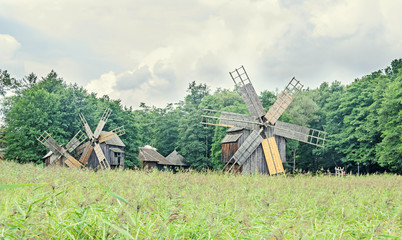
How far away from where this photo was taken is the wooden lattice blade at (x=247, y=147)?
21.7m

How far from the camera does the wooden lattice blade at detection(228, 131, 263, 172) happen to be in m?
21.7

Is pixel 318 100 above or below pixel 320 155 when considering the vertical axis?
above

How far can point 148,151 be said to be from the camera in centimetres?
5222

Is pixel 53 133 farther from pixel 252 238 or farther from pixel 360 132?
pixel 252 238

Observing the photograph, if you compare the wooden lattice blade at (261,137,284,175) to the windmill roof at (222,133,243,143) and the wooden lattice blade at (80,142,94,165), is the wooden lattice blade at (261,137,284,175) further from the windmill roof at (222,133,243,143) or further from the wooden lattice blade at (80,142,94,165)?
the wooden lattice blade at (80,142,94,165)

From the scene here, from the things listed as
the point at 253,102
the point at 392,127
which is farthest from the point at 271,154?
the point at 392,127

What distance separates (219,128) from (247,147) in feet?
82.9

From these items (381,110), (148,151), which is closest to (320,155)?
(381,110)

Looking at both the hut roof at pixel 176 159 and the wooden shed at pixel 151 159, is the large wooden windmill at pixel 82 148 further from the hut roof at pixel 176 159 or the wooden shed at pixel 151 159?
the hut roof at pixel 176 159

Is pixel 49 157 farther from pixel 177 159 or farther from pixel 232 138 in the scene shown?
pixel 177 159

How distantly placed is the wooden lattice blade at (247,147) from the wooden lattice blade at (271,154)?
516mm

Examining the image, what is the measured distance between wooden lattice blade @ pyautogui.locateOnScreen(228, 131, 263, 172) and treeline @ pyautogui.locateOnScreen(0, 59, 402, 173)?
1698 cm

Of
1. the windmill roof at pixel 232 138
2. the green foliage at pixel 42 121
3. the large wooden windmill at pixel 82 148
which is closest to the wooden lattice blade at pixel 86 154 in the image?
the large wooden windmill at pixel 82 148

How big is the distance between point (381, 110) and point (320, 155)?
45.8 ft
